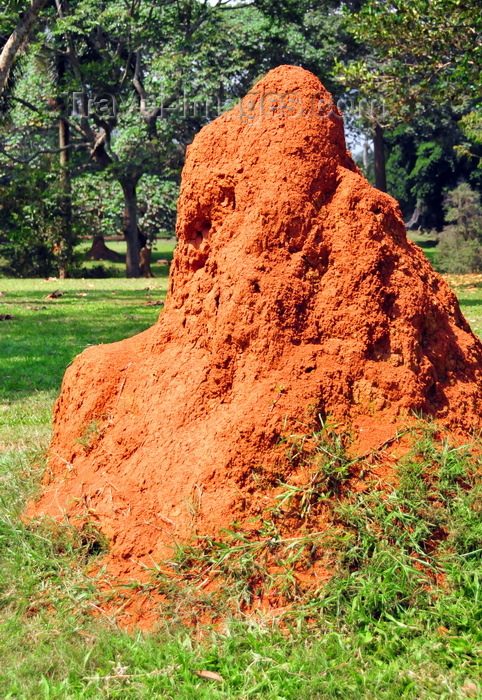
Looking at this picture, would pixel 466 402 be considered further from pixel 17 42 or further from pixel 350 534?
pixel 17 42

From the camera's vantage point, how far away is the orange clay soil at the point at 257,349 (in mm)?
3293

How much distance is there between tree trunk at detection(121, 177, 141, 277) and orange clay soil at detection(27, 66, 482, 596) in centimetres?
2055

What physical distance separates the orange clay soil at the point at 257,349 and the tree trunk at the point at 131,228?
20551mm

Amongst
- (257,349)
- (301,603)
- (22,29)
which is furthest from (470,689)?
(22,29)

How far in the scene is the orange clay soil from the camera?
3293 mm

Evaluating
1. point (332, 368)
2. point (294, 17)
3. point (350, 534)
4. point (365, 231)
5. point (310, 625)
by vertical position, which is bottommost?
point (310, 625)

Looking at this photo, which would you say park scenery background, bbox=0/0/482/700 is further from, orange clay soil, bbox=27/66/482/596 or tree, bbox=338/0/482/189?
tree, bbox=338/0/482/189

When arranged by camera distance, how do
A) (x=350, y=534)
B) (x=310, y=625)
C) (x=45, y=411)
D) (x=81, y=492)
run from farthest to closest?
(x=45, y=411) < (x=81, y=492) < (x=350, y=534) < (x=310, y=625)

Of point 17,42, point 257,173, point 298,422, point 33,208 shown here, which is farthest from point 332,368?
point 33,208

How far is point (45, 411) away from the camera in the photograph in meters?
6.21

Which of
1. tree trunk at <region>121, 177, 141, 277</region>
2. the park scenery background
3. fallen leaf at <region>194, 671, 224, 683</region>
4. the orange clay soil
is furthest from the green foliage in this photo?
fallen leaf at <region>194, 671, 224, 683</region>

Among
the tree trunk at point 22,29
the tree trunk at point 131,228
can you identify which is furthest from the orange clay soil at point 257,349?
the tree trunk at point 131,228

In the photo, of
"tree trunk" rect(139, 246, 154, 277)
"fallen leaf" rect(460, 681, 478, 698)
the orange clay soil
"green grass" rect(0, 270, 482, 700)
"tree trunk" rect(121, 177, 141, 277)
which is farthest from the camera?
"tree trunk" rect(139, 246, 154, 277)

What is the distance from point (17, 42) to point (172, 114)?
37.9 feet
